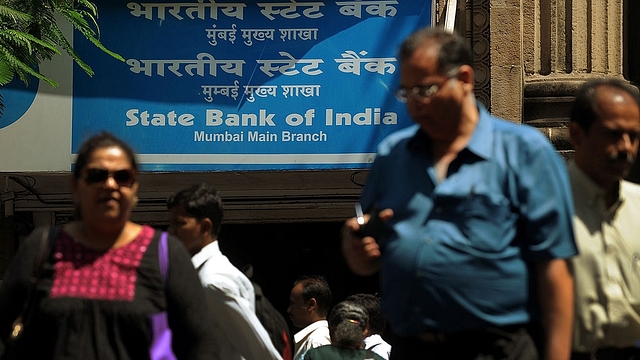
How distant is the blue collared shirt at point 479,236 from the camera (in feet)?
10.8

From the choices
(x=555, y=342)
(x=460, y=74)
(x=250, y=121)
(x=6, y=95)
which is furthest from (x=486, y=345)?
(x=6, y=95)

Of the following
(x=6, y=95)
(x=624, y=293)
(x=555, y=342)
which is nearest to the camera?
(x=555, y=342)

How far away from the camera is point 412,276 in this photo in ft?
10.9

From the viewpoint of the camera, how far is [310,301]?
8453 millimetres

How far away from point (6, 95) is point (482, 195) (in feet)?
23.0

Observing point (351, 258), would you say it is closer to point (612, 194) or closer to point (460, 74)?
point (460, 74)

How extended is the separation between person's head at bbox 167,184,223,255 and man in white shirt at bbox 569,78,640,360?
225 cm

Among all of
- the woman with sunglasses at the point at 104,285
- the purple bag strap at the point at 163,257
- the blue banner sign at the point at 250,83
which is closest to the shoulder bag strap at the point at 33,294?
the woman with sunglasses at the point at 104,285

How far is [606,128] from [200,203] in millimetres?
2460

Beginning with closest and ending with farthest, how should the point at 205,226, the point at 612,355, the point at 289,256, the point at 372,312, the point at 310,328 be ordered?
the point at 612,355 < the point at 205,226 < the point at 310,328 < the point at 372,312 < the point at 289,256

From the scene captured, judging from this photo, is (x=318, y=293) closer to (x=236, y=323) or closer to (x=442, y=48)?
(x=236, y=323)

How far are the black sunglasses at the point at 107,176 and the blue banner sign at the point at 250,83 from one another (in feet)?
18.3

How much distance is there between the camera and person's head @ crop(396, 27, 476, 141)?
3.35 m

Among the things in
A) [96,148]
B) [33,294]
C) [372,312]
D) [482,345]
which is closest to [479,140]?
[482,345]
